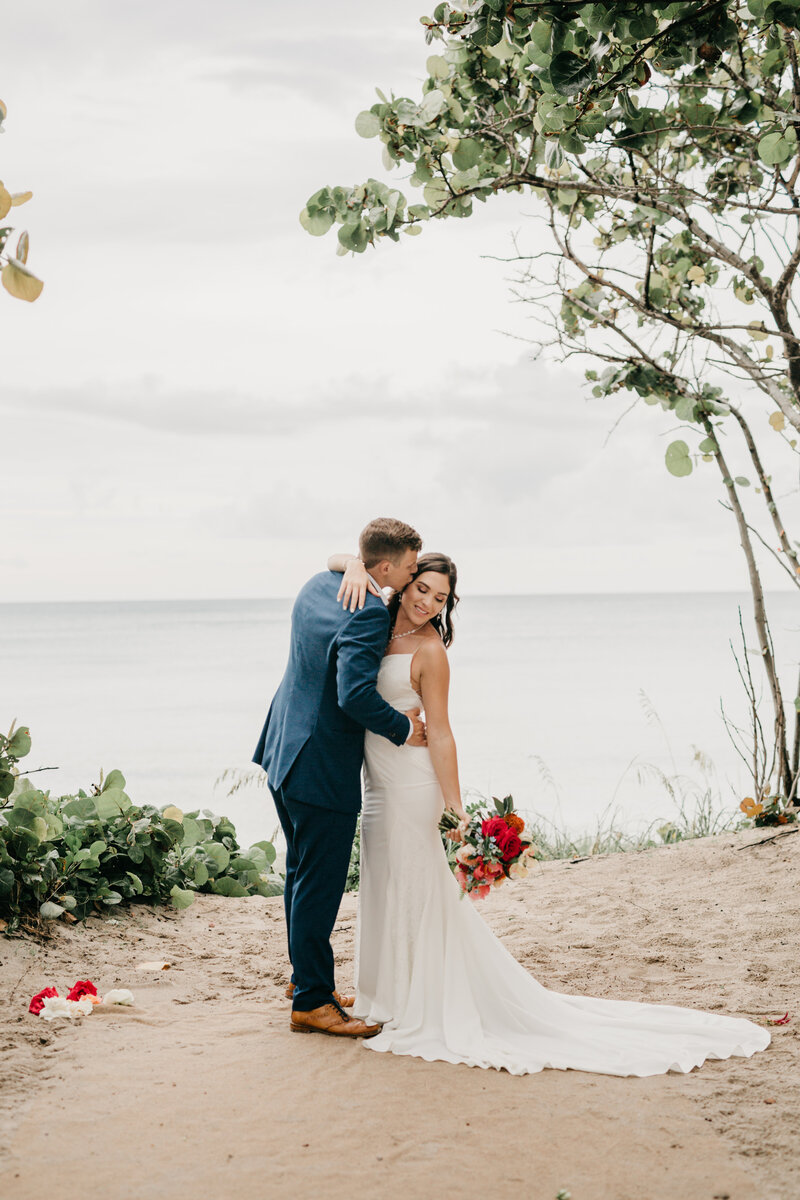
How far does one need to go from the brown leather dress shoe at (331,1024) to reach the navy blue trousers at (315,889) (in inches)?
1.2

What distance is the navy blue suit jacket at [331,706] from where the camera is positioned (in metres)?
3.49

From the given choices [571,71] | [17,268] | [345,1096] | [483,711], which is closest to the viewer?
[17,268]

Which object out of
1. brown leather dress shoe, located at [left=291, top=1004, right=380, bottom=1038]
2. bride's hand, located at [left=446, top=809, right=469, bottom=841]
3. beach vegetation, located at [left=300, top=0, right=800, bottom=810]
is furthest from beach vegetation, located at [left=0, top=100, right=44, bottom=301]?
brown leather dress shoe, located at [left=291, top=1004, right=380, bottom=1038]

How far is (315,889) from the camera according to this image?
12.0ft

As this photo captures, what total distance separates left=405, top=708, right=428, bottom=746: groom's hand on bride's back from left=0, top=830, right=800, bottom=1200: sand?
45.2 inches

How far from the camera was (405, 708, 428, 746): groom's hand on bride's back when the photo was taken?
12.2 feet

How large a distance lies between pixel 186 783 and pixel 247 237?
8.46 metres

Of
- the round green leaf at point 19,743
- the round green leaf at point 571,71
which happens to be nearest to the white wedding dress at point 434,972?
the round green leaf at point 19,743

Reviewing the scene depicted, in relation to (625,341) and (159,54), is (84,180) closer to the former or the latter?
(159,54)

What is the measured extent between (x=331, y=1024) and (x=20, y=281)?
3024mm

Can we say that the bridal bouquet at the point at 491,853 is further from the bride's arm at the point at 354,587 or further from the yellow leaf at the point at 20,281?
the yellow leaf at the point at 20,281

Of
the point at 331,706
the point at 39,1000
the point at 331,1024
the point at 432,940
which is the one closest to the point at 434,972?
the point at 432,940

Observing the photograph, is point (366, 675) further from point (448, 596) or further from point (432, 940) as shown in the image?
point (432, 940)

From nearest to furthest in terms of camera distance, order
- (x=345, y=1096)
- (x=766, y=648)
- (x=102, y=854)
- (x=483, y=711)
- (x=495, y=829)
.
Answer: (x=345, y=1096) → (x=495, y=829) → (x=102, y=854) → (x=766, y=648) → (x=483, y=711)
